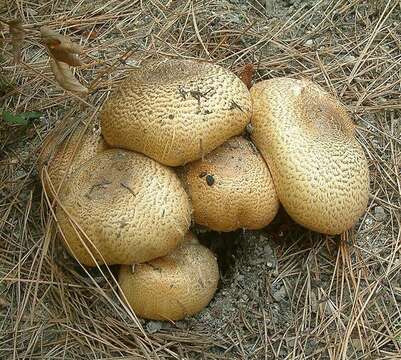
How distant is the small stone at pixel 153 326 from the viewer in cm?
246

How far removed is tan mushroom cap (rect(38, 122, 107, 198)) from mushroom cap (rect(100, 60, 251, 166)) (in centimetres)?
18

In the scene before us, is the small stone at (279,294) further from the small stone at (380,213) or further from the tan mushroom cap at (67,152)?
the tan mushroom cap at (67,152)

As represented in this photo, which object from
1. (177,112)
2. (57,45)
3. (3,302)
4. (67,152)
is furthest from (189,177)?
(3,302)

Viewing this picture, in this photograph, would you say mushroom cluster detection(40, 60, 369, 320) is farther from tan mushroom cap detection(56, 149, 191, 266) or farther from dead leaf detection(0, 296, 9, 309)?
dead leaf detection(0, 296, 9, 309)

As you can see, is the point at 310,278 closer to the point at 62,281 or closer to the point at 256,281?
the point at 256,281

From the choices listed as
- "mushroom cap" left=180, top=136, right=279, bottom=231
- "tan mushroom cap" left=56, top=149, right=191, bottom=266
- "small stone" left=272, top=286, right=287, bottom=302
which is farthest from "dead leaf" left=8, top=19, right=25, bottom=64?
"small stone" left=272, top=286, right=287, bottom=302

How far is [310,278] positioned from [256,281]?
0.22 meters

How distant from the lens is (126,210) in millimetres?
2266

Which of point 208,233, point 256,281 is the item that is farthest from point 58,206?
point 256,281

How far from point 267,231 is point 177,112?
73cm

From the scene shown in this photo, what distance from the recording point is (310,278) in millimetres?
2568

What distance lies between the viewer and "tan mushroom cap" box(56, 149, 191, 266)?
2.26m

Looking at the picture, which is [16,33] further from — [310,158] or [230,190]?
[310,158]

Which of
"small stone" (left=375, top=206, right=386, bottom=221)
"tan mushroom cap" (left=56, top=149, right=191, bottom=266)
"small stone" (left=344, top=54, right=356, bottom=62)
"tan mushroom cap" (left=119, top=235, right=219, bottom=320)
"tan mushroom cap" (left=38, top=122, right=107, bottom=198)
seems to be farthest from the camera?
"small stone" (left=344, top=54, right=356, bottom=62)
